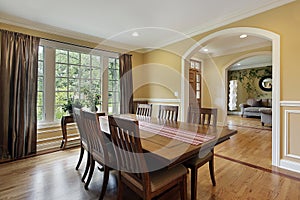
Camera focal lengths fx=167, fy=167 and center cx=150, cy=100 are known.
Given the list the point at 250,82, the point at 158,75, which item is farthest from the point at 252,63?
the point at 158,75

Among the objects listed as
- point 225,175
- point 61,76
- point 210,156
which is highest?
point 61,76

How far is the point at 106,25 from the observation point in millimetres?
3379

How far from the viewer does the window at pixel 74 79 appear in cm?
342

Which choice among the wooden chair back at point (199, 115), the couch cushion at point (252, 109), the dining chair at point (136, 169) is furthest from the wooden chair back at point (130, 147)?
the couch cushion at point (252, 109)

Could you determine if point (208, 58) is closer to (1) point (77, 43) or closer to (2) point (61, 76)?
(1) point (77, 43)

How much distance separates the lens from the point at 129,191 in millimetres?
1941

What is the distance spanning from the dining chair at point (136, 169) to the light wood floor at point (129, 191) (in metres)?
0.20

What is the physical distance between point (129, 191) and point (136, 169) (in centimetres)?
81

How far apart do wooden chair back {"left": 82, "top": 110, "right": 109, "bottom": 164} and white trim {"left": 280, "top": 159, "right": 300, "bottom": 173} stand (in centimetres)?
260

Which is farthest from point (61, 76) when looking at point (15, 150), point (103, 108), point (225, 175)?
point (225, 175)

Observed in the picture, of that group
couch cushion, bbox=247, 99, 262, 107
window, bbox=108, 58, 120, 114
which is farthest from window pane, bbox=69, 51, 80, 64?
couch cushion, bbox=247, 99, 262, 107

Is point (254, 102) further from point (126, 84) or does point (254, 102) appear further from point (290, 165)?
point (126, 84)

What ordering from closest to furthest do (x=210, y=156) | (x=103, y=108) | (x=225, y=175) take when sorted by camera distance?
(x=210, y=156)
(x=225, y=175)
(x=103, y=108)

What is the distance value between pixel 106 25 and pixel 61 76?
147 cm
